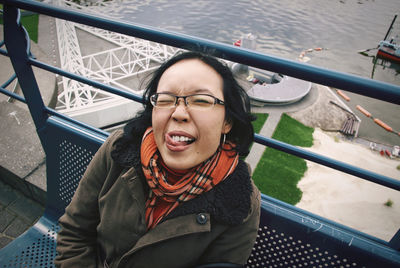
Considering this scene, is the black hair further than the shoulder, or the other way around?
the black hair

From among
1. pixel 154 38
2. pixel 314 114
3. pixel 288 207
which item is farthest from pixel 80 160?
pixel 314 114

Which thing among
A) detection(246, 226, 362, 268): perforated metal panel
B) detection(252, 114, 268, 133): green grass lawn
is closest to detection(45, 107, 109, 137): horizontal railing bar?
detection(246, 226, 362, 268): perforated metal panel

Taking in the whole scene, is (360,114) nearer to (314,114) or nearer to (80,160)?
(314,114)

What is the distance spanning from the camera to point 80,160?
5.47 feet

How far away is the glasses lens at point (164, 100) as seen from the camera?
116 centimetres

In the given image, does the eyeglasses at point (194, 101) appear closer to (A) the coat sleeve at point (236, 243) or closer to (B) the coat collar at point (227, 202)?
(B) the coat collar at point (227, 202)

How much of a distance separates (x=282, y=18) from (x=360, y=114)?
78.2ft

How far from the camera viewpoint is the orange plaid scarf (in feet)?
3.77

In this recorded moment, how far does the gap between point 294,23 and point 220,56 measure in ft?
124

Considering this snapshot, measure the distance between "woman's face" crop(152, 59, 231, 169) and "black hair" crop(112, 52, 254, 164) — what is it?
0.11ft

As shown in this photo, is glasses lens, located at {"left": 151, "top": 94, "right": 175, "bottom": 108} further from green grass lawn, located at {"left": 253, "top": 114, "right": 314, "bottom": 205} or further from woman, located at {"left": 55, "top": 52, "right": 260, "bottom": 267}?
green grass lawn, located at {"left": 253, "top": 114, "right": 314, "bottom": 205}

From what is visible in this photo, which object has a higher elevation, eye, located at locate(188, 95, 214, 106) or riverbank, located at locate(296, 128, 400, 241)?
eye, located at locate(188, 95, 214, 106)

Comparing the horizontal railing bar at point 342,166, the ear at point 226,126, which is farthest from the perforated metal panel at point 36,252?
the horizontal railing bar at point 342,166

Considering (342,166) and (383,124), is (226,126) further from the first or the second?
(383,124)
